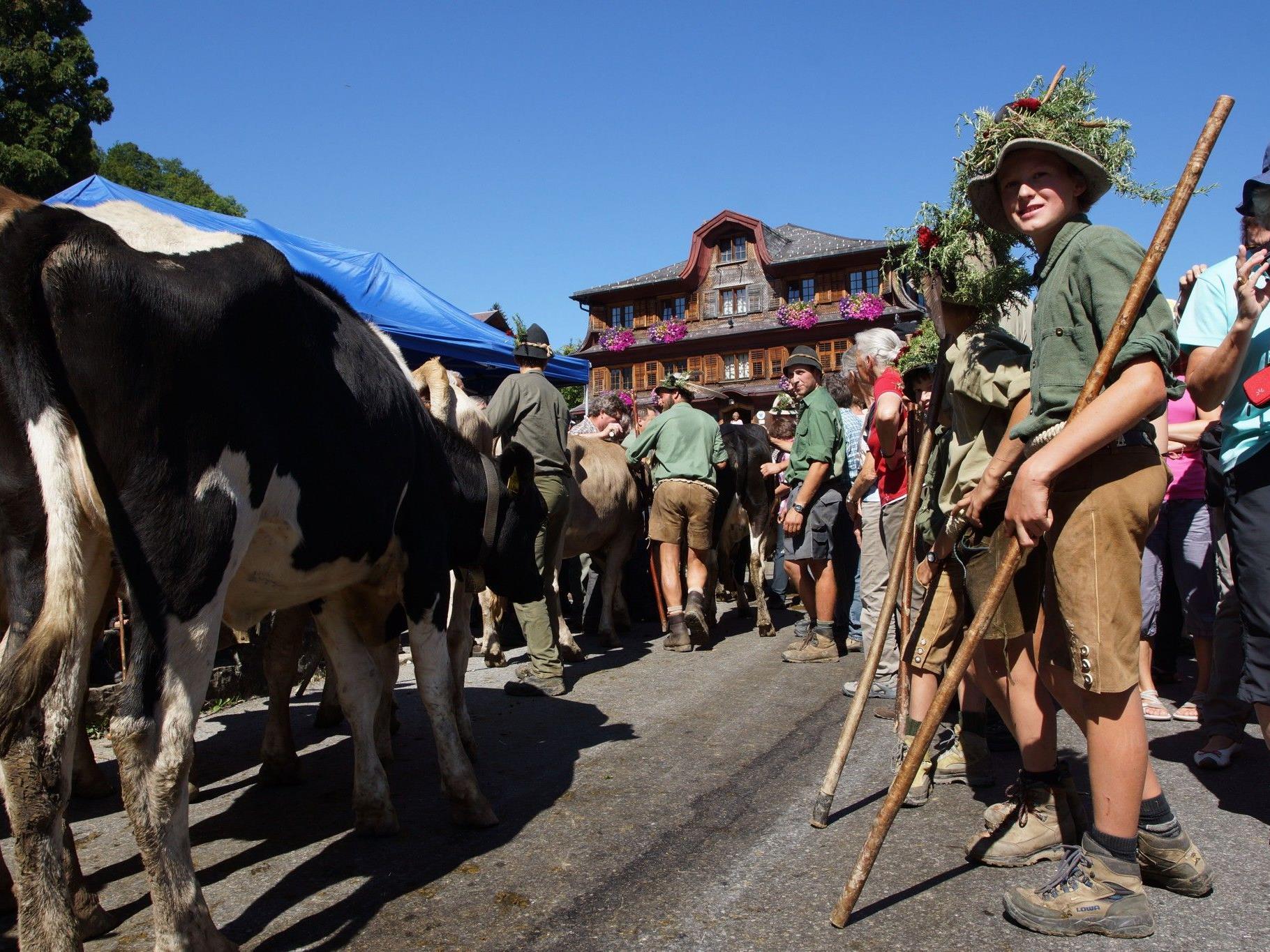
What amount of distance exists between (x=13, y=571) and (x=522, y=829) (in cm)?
198

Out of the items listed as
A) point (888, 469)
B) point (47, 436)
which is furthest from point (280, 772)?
point (888, 469)

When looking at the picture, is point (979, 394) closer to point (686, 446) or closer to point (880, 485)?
point (880, 485)

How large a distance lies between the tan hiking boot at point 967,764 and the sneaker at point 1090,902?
1.40 meters

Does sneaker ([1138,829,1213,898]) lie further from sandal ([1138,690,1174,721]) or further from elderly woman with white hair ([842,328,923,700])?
sandal ([1138,690,1174,721])

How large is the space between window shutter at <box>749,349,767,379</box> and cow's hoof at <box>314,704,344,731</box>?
39.5m

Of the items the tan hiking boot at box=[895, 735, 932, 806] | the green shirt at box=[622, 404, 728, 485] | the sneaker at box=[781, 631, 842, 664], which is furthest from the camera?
the green shirt at box=[622, 404, 728, 485]

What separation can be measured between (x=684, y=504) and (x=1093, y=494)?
220 inches

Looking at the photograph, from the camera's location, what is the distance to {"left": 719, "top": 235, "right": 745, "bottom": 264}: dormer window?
152ft

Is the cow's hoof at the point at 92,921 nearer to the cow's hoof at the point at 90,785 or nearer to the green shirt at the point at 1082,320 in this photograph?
the cow's hoof at the point at 90,785

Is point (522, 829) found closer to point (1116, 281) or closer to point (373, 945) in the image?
point (373, 945)

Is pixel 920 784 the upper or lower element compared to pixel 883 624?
lower

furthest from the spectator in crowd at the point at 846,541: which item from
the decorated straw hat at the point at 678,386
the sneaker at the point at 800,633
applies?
the decorated straw hat at the point at 678,386

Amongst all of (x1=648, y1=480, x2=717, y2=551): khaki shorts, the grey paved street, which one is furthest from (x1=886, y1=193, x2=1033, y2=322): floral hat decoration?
(x1=648, y1=480, x2=717, y2=551): khaki shorts

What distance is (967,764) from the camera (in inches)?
166
